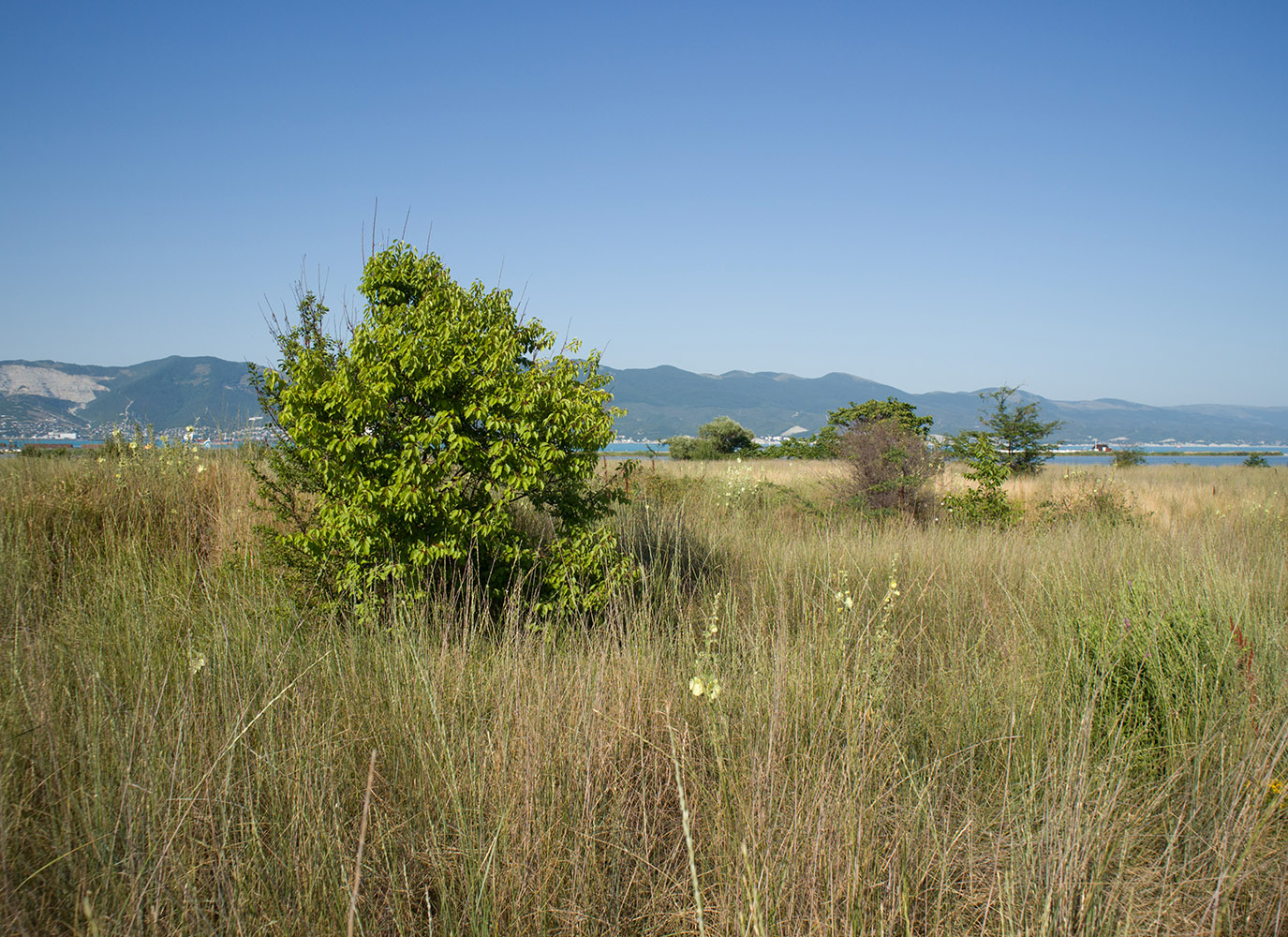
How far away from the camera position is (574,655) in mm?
3621

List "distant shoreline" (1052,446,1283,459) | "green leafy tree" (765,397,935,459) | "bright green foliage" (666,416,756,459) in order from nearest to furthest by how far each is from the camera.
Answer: "green leafy tree" (765,397,935,459) → "distant shoreline" (1052,446,1283,459) → "bright green foliage" (666,416,756,459)

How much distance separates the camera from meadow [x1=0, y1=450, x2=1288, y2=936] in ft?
5.78

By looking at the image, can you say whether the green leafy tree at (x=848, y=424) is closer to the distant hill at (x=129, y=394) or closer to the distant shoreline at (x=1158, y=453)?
the distant shoreline at (x=1158, y=453)

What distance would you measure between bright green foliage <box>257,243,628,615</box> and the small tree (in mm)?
6402

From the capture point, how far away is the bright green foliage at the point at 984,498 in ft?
28.8

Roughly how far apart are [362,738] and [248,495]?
4453mm

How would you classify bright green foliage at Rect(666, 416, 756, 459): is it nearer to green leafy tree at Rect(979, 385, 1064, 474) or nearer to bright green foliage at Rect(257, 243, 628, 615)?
green leafy tree at Rect(979, 385, 1064, 474)

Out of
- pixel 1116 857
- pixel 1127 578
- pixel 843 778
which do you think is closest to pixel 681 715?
pixel 843 778

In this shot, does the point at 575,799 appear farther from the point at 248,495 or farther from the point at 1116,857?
the point at 248,495

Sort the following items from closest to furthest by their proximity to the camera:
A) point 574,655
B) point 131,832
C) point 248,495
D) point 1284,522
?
point 131,832, point 574,655, point 248,495, point 1284,522

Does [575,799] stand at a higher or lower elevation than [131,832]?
lower

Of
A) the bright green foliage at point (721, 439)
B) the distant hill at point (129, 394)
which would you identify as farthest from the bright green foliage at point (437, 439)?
the bright green foliage at point (721, 439)

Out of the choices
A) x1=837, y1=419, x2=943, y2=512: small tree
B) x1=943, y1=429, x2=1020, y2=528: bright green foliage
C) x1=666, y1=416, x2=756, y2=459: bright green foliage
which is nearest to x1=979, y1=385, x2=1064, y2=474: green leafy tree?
x1=943, y1=429, x2=1020, y2=528: bright green foliage

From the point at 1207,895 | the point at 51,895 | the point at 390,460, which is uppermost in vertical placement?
the point at 390,460
